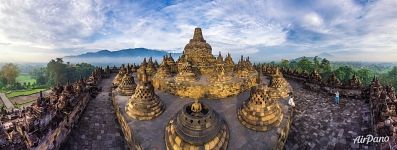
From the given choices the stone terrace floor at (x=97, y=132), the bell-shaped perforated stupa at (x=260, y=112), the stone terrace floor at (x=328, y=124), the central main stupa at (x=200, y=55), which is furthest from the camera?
the central main stupa at (x=200, y=55)

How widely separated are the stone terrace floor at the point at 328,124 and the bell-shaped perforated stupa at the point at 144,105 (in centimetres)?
952

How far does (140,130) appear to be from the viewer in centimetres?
1457

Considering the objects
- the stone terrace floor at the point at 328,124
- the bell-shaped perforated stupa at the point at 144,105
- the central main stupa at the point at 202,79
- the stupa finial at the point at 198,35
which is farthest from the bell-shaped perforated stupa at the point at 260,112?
the stupa finial at the point at 198,35

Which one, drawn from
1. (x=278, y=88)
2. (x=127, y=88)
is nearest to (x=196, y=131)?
(x=127, y=88)

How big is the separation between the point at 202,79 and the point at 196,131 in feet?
39.3

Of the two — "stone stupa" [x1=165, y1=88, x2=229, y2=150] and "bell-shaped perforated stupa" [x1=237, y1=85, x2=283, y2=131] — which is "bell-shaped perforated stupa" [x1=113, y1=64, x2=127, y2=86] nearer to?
"stone stupa" [x1=165, y1=88, x2=229, y2=150]

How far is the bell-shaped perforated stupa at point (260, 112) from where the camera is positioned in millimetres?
14469

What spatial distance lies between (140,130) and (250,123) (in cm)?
724

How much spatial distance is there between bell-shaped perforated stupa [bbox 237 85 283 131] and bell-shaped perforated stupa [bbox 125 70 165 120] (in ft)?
21.0

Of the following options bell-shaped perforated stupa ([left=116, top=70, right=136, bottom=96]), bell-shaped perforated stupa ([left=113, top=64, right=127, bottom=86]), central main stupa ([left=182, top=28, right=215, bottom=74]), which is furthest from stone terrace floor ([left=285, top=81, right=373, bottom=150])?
bell-shaped perforated stupa ([left=113, top=64, right=127, bottom=86])

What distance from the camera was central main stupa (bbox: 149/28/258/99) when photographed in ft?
66.0

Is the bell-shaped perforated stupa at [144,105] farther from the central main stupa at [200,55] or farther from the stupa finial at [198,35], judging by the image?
the stupa finial at [198,35]

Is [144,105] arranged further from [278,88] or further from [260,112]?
[278,88]

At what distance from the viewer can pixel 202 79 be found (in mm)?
23375
